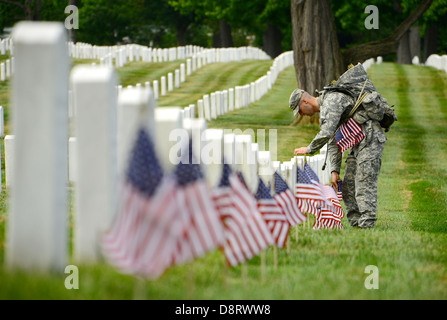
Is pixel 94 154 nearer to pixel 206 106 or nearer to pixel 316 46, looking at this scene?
pixel 316 46

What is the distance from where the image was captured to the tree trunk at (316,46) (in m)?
23.8

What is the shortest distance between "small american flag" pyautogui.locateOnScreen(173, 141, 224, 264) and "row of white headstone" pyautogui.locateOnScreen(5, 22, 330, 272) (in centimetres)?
35

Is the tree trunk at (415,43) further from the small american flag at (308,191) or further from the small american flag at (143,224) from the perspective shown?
the small american flag at (143,224)

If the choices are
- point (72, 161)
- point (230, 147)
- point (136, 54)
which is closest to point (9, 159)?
point (72, 161)

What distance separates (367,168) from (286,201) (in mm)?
2967

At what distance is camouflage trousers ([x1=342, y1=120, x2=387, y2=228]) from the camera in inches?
377

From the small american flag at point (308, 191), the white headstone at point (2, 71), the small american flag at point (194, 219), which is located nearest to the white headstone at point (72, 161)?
the small american flag at point (308, 191)

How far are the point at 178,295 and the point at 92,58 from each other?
140 feet

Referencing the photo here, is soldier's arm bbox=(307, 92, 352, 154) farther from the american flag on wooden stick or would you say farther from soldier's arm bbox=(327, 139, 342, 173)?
the american flag on wooden stick

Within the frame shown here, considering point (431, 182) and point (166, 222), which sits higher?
point (166, 222)

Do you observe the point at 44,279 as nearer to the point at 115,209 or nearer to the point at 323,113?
the point at 115,209

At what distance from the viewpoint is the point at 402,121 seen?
90.4 ft

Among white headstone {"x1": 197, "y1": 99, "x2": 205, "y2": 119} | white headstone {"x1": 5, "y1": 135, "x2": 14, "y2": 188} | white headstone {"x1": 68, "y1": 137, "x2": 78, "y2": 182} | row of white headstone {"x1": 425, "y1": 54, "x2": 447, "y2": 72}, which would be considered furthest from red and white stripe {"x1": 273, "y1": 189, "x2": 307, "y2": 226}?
row of white headstone {"x1": 425, "y1": 54, "x2": 447, "y2": 72}
